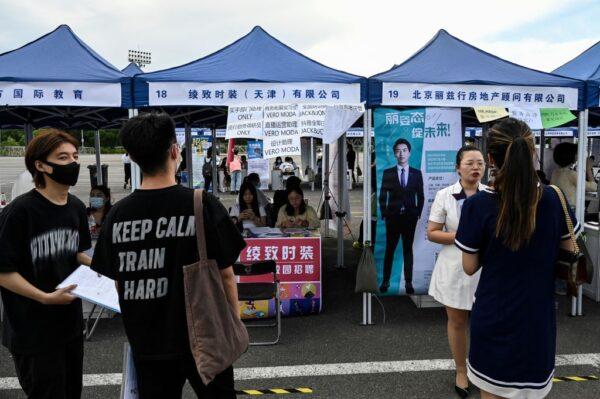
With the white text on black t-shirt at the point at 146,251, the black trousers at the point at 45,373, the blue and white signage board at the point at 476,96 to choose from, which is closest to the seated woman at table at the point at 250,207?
the blue and white signage board at the point at 476,96

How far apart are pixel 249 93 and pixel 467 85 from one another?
2.17 m

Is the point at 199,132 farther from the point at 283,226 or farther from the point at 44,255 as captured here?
the point at 44,255

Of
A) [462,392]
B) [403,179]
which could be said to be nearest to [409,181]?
[403,179]

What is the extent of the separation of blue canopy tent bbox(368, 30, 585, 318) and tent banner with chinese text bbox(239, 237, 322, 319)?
1.63 metres

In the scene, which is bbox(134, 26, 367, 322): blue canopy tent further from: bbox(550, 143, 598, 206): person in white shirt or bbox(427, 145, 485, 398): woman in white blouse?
bbox(550, 143, 598, 206): person in white shirt

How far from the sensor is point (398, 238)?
17.8 ft

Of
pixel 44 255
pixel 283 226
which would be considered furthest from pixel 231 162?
pixel 44 255

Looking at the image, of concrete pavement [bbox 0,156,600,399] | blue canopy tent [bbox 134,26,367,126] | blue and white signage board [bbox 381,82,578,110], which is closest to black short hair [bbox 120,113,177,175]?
concrete pavement [bbox 0,156,600,399]

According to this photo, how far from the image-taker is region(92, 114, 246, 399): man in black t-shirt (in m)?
1.81

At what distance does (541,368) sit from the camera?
2240 mm

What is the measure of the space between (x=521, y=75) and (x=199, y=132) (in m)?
13.9

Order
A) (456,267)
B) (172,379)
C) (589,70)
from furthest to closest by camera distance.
→ (589,70) < (456,267) < (172,379)

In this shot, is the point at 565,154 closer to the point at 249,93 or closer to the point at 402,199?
the point at 402,199

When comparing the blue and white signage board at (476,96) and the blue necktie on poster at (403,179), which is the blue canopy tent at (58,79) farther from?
the blue necktie on poster at (403,179)
